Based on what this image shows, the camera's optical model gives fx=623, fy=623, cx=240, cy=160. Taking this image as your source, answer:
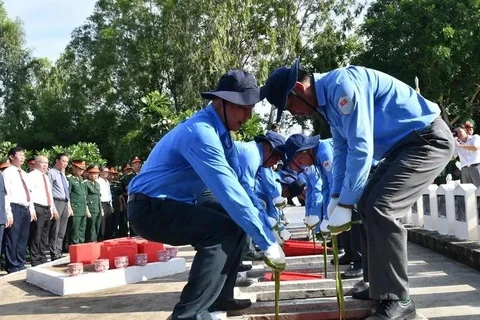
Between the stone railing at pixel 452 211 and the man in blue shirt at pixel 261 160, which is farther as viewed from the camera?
the stone railing at pixel 452 211

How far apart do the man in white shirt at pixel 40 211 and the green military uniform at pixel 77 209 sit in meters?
1.48

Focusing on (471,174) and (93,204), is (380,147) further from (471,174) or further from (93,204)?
(93,204)

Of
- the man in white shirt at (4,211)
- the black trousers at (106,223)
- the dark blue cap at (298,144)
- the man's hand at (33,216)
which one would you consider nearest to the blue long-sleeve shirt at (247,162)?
the dark blue cap at (298,144)

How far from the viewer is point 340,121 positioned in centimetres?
368

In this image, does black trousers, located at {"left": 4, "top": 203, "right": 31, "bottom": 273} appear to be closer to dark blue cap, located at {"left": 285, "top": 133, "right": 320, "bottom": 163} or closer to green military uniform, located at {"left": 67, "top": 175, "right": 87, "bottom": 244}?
green military uniform, located at {"left": 67, "top": 175, "right": 87, "bottom": 244}

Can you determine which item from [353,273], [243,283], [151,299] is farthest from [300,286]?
[151,299]

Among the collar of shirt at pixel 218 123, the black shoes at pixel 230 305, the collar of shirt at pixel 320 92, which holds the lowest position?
the black shoes at pixel 230 305

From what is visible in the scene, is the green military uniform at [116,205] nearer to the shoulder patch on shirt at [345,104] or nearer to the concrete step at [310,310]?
the concrete step at [310,310]

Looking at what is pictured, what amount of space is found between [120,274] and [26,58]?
1461 inches

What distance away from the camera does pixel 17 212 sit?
875cm

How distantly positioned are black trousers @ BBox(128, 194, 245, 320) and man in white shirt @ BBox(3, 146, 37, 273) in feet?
17.9

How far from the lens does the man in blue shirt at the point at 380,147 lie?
11.3 feet

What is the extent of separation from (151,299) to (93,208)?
688 centimetres

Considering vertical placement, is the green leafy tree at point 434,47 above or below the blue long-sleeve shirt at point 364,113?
above
